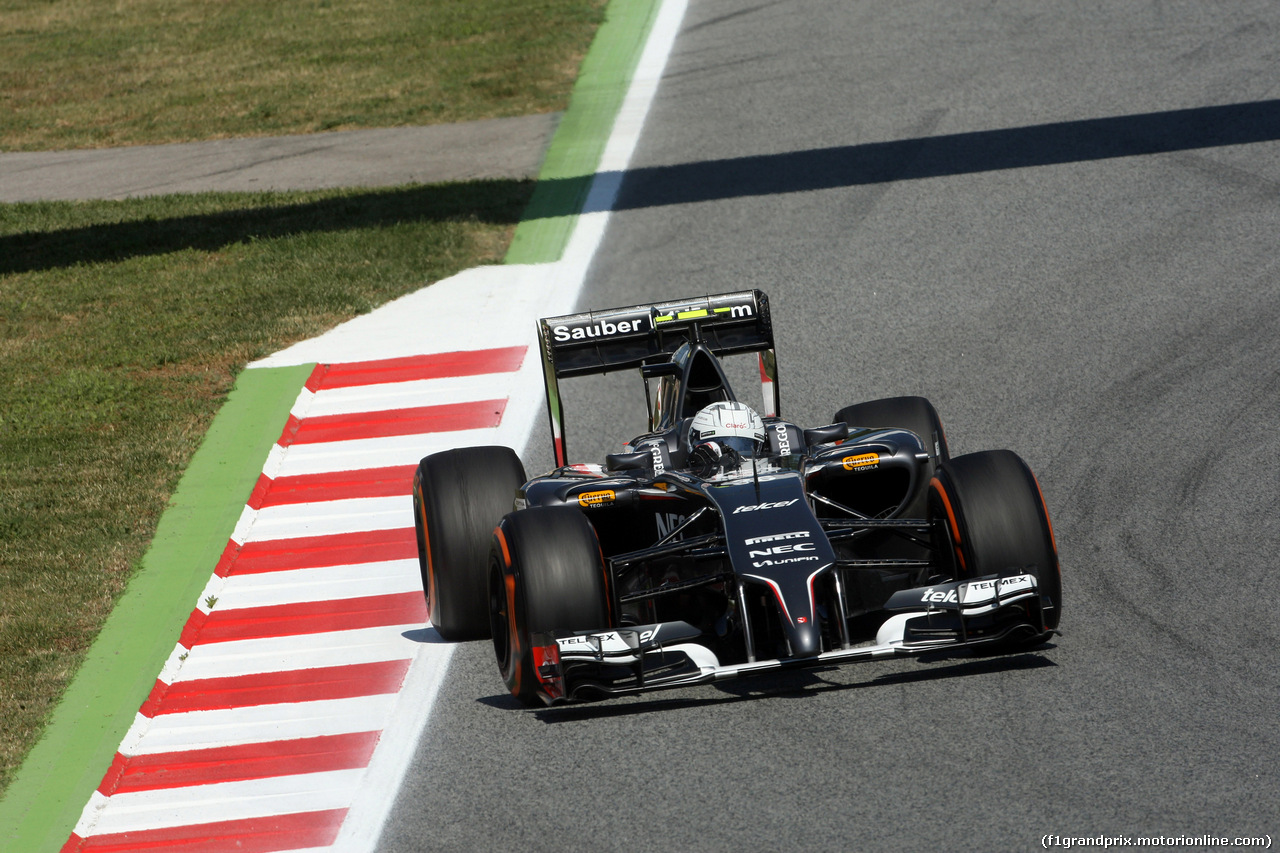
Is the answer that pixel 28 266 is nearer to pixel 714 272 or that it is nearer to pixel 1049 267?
pixel 714 272

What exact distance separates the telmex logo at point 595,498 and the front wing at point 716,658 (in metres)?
1.04

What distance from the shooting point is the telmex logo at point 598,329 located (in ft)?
30.0

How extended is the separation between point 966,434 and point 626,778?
15.1 feet

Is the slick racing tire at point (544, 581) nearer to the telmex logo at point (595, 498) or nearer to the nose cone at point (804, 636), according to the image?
the telmex logo at point (595, 498)

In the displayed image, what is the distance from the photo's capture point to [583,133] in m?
17.9

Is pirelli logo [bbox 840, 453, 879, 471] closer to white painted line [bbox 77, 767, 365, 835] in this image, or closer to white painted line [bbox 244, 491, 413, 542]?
white painted line [bbox 77, 767, 365, 835]

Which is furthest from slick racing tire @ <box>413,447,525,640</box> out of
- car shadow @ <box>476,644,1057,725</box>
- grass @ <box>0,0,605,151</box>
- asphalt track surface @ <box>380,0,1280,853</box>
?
grass @ <box>0,0,605,151</box>

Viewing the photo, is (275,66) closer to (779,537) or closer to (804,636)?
→ (779,537)

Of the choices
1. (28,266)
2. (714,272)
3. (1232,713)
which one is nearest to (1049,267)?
(714,272)

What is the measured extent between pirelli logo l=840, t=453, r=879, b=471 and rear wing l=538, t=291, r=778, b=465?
155 centimetres

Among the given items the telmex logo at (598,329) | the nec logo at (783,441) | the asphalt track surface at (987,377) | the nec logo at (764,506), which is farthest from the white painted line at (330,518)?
the nec logo at (764,506)

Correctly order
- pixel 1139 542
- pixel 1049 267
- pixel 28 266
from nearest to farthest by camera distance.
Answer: pixel 1139 542 → pixel 1049 267 → pixel 28 266

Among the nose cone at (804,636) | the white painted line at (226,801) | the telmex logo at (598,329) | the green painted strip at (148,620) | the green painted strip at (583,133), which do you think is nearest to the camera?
the nose cone at (804,636)

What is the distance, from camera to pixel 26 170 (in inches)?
734
